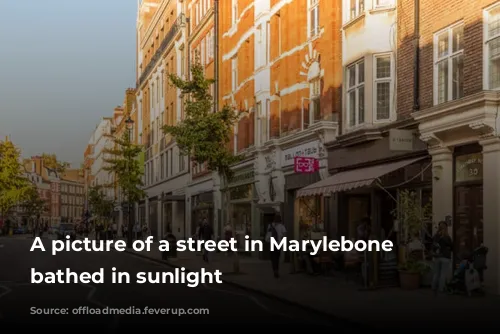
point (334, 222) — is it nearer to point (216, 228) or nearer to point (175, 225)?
point (216, 228)

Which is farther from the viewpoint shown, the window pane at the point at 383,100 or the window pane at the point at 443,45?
the window pane at the point at 383,100

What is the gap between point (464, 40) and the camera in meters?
18.9

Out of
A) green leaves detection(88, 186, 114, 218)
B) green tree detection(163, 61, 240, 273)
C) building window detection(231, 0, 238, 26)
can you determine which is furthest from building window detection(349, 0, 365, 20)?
green leaves detection(88, 186, 114, 218)

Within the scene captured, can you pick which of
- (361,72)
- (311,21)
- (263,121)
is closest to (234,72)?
(263,121)

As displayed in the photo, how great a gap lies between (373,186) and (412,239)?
11.8 ft

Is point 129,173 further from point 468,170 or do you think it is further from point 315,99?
point 468,170

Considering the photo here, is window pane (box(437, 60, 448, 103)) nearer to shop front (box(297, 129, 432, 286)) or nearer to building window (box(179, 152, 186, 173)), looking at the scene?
shop front (box(297, 129, 432, 286))

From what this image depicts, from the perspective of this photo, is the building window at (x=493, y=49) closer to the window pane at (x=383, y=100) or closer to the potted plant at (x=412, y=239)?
the potted plant at (x=412, y=239)

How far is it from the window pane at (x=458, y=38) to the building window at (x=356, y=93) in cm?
457

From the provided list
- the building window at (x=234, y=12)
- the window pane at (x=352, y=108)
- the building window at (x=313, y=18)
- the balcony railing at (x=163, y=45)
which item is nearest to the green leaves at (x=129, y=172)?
the balcony railing at (x=163, y=45)

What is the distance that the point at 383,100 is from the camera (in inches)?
909

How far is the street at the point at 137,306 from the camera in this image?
502 inches

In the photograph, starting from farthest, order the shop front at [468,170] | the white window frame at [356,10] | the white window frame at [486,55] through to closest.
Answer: the white window frame at [356,10], the white window frame at [486,55], the shop front at [468,170]

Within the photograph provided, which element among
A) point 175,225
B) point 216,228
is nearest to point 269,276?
point 216,228
